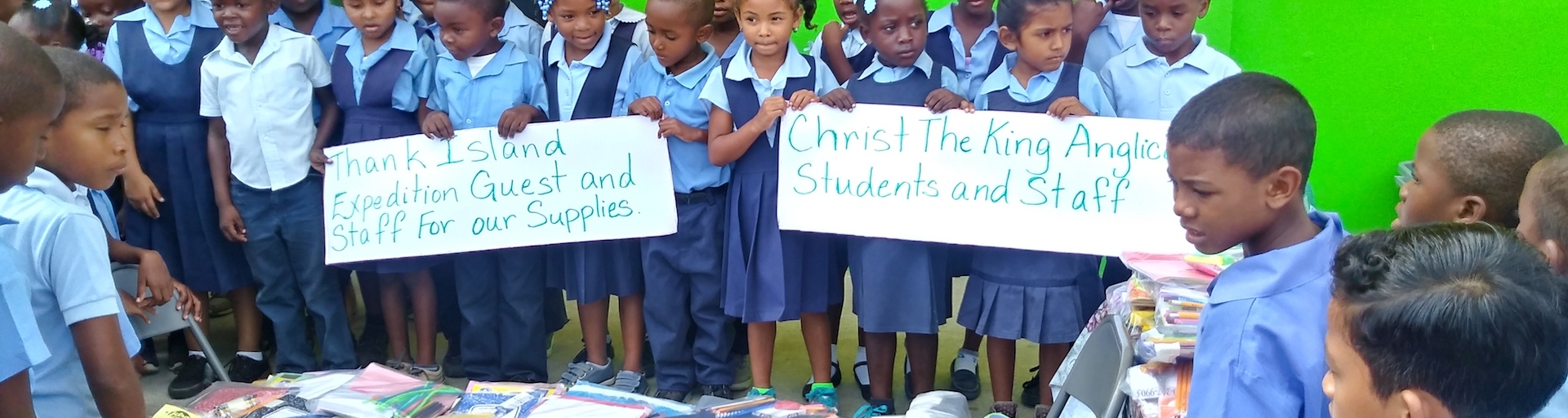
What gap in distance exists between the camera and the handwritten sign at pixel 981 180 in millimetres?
3064

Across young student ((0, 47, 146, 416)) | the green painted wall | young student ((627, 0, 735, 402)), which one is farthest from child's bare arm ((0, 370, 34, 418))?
the green painted wall

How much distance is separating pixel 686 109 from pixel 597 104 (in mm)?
332

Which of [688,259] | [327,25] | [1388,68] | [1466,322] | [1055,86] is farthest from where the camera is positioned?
[1388,68]

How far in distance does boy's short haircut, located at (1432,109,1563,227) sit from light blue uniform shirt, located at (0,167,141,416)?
8.40 ft

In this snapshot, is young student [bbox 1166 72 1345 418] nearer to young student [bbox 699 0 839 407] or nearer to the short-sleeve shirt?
young student [bbox 699 0 839 407]

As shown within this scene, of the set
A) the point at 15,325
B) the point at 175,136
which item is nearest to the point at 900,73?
the point at 15,325

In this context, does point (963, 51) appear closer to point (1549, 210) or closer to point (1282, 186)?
point (1282, 186)

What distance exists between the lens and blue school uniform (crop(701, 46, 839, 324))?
10.8 ft

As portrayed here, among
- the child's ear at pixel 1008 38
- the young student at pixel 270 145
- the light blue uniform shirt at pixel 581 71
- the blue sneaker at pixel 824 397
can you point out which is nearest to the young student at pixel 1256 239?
the child's ear at pixel 1008 38

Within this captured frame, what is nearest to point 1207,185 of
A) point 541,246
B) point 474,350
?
point 541,246

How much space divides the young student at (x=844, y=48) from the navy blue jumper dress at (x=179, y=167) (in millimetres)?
1994

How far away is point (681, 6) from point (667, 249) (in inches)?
29.7

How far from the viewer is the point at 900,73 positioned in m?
3.27

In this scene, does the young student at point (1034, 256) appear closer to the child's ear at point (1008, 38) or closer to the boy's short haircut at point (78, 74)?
the child's ear at point (1008, 38)
